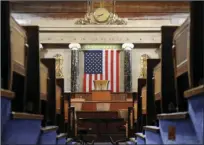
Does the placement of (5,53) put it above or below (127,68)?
below

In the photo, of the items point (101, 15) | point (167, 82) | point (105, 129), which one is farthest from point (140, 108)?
point (101, 15)

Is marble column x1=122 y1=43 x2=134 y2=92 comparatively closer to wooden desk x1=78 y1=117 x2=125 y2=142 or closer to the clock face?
the clock face

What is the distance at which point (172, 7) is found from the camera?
12664 millimetres

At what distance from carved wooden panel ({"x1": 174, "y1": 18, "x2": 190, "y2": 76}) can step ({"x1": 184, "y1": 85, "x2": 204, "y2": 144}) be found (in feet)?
2.45

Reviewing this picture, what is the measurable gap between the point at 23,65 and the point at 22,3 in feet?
32.6

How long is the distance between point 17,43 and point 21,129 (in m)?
0.80

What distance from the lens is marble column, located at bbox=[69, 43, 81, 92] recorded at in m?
12.5

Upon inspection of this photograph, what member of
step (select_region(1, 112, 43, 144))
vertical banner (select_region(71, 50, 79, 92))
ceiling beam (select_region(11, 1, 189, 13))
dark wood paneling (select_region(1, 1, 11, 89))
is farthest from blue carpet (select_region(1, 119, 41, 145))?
ceiling beam (select_region(11, 1, 189, 13))

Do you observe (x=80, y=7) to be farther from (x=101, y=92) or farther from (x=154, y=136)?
(x=154, y=136)

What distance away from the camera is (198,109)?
6.80 ft

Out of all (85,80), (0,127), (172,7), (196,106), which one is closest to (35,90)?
(0,127)

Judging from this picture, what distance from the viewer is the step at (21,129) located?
2.28 m

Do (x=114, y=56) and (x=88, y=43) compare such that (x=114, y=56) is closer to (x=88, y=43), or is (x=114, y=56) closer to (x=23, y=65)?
(x=88, y=43)

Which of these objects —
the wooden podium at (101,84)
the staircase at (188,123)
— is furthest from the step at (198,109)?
the wooden podium at (101,84)
